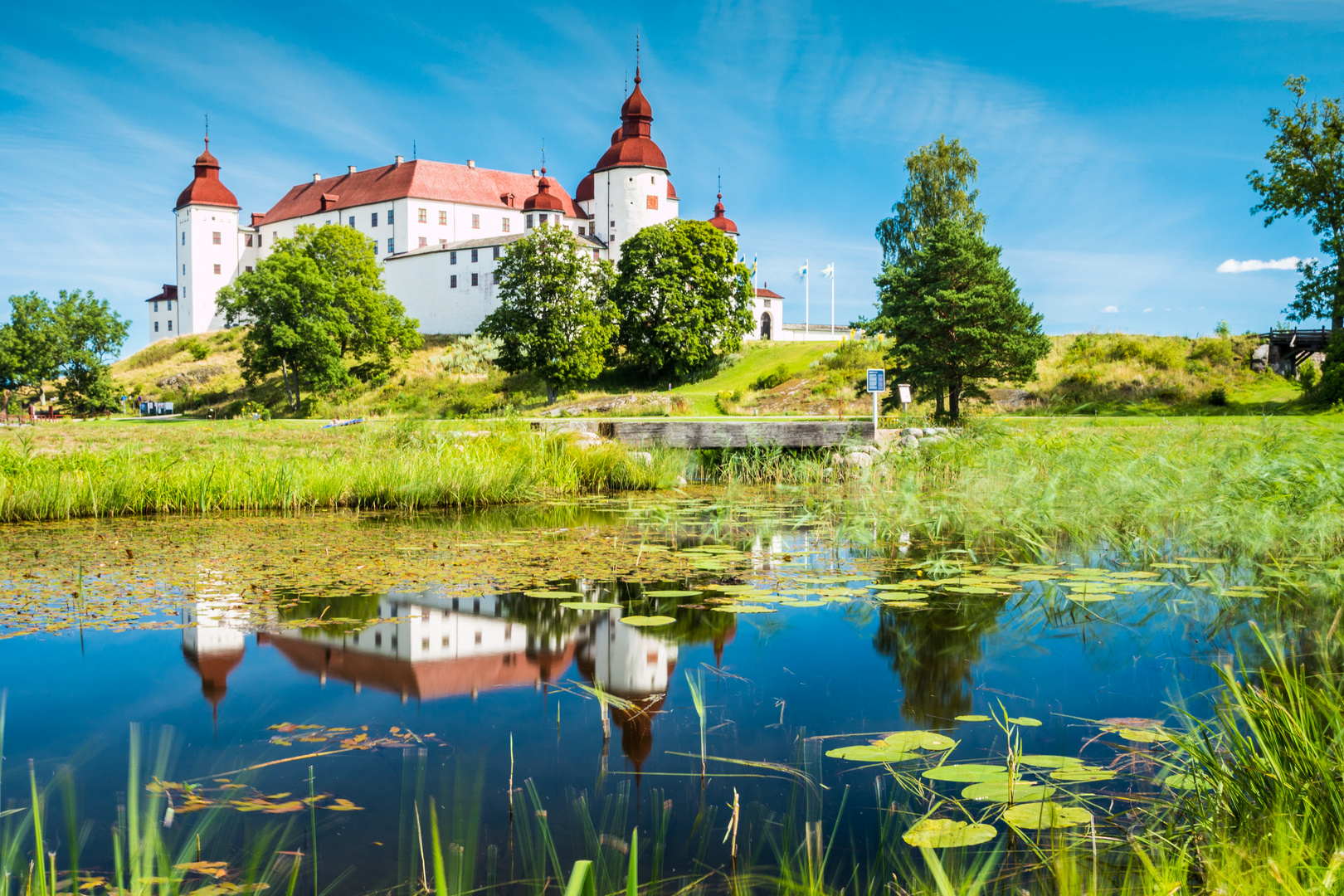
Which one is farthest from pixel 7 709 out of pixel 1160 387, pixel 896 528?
pixel 1160 387

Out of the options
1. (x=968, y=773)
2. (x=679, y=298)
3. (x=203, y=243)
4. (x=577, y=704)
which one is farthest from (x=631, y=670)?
(x=203, y=243)

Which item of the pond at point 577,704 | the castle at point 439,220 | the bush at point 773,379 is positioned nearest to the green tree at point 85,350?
the castle at point 439,220

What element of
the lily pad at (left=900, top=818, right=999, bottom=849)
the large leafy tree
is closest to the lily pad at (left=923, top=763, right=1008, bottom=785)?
the lily pad at (left=900, top=818, right=999, bottom=849)

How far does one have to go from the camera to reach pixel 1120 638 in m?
4.37

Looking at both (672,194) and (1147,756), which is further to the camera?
(672,194)

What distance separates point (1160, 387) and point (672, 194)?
127 feet

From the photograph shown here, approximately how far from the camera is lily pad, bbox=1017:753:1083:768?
106 inches

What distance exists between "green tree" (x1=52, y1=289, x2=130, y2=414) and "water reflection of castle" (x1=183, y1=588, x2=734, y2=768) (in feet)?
182

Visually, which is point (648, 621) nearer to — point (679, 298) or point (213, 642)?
point (213, 642)

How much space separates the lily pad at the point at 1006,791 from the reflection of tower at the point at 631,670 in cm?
105

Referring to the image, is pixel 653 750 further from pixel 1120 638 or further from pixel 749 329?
pixel 749 329

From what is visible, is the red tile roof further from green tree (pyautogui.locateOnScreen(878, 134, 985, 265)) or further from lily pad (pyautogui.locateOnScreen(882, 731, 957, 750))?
lily pad (pyautogui.locateOnScreen(882, 731, 957, 750))

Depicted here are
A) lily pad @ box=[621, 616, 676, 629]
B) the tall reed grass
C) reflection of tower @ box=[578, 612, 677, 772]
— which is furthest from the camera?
the tall reed grass

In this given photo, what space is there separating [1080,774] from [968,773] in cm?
34
